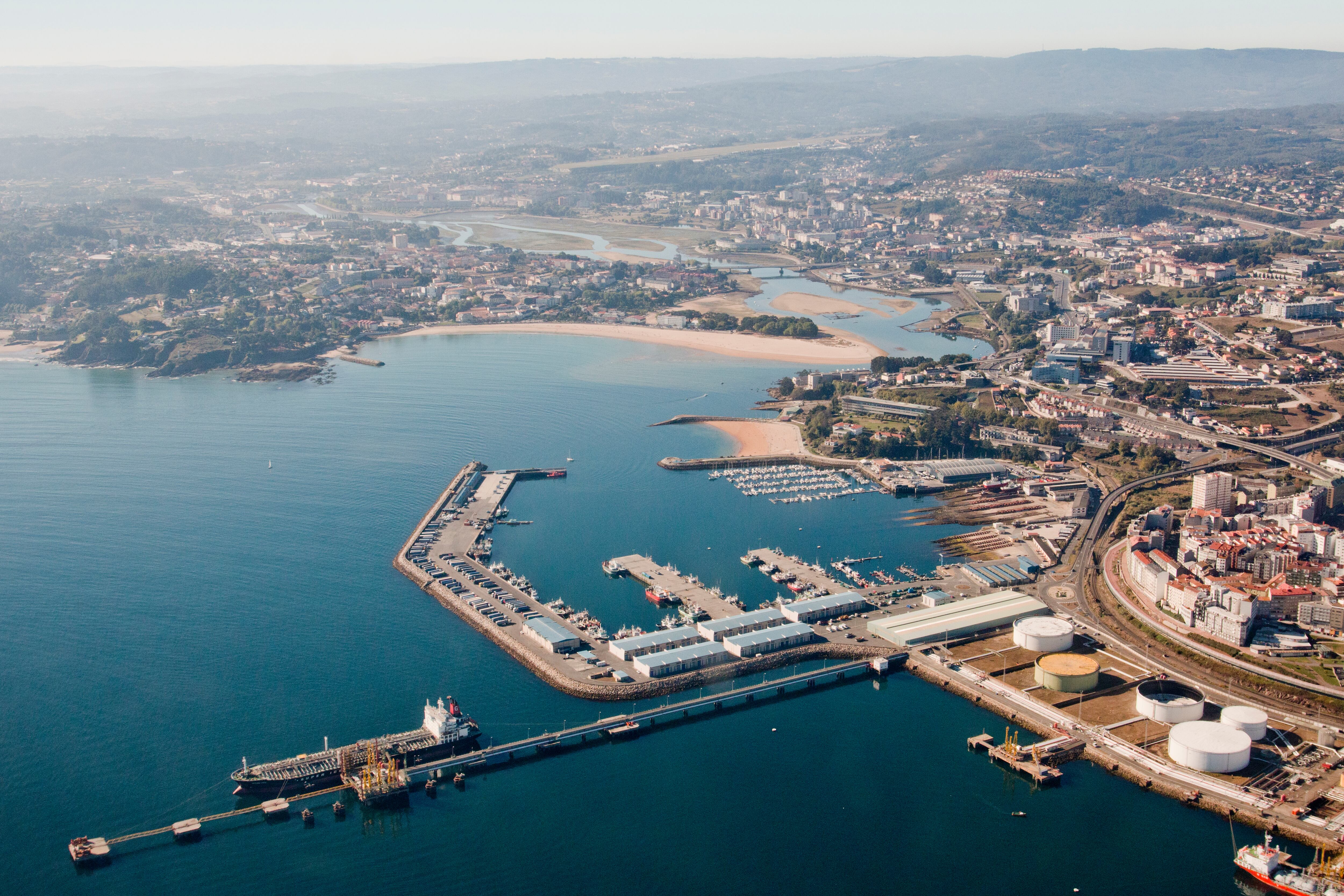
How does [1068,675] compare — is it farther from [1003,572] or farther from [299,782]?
[299,782]

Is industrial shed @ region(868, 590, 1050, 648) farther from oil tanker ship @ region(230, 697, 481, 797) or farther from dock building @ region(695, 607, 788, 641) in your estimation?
oil tanker ship @ region(230, 697, 481, 797)

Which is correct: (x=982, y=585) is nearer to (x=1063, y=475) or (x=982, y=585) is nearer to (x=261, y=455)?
(x=1063, y=475)

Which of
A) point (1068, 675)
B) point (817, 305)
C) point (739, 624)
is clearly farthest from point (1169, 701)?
point (817, 305)

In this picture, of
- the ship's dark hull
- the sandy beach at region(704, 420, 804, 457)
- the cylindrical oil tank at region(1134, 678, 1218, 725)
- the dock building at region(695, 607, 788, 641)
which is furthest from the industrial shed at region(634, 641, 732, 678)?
the sandy beach at region(704, 420, 804, 457)

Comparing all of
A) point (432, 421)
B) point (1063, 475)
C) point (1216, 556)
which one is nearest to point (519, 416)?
point (432, 421)

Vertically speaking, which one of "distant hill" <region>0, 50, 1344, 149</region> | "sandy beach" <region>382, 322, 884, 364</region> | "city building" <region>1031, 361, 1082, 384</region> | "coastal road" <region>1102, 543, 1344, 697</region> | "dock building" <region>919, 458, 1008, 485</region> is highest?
"distant hill" <region>0, 50, 1344, 149</region>

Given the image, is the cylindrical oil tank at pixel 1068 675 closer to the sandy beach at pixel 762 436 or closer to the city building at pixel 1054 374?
A: the sandy beach at pixel 762 436

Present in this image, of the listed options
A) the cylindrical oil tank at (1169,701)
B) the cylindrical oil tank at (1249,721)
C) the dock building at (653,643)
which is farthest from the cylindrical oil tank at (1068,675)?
the dock building at (653,643)
